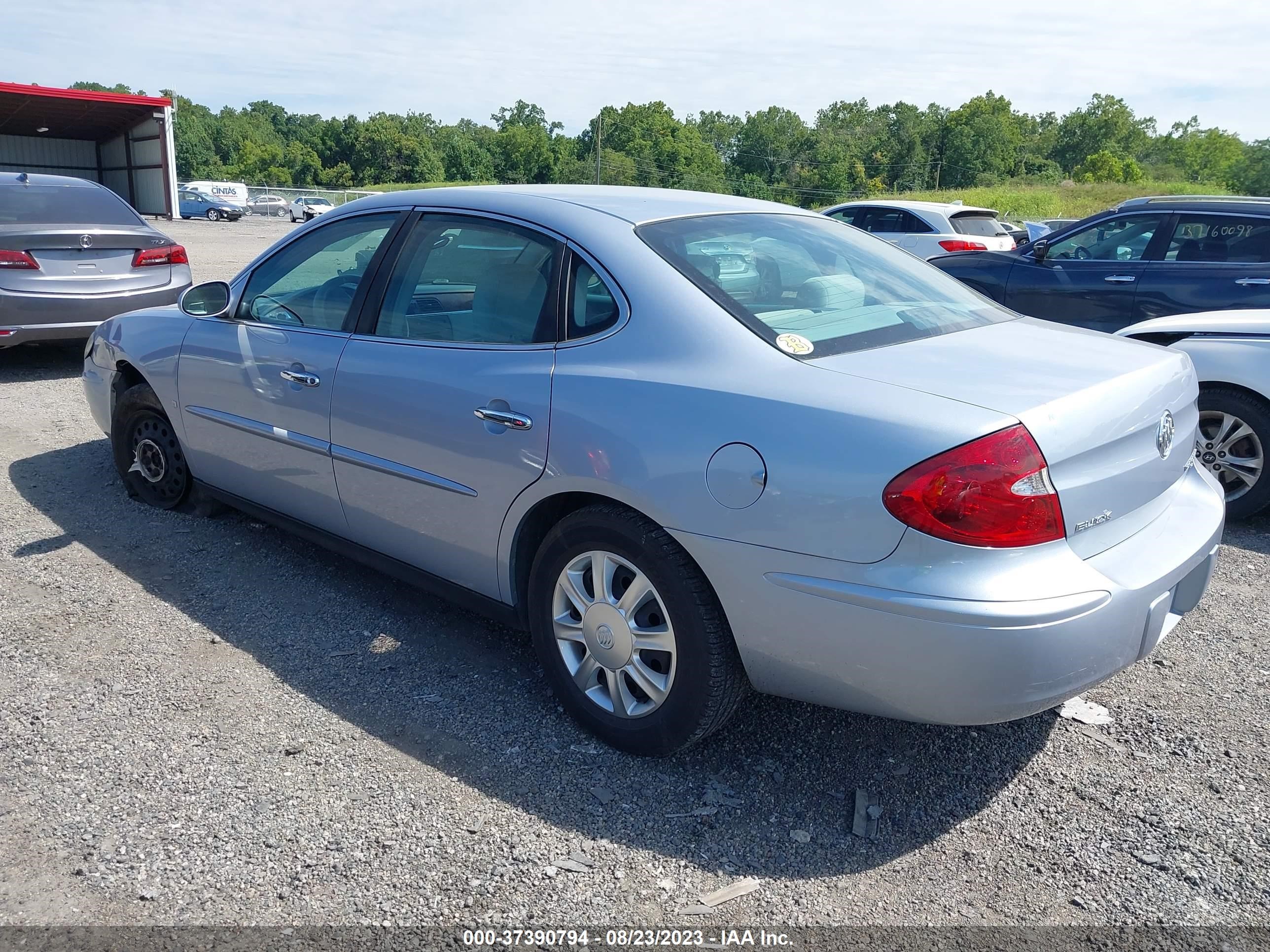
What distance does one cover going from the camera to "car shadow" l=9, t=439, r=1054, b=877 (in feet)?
8.60

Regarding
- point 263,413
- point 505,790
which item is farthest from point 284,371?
point 505,790

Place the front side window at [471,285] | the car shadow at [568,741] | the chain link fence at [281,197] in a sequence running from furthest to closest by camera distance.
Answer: the chain link fence at [281,197] < the front side window at [471,285] < the car shadow at [568,741]

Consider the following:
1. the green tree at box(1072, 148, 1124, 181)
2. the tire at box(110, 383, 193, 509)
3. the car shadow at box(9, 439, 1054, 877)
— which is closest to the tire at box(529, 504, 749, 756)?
the car shadow at box(9, 439, 1054, 877)

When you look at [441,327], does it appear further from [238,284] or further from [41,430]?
[41,430]

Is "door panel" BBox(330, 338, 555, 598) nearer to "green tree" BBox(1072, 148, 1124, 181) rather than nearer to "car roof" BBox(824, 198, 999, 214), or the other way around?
"car roof" BBox(824, 198, 999, 214)

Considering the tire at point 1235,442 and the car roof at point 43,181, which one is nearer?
the tire at point 1235,442

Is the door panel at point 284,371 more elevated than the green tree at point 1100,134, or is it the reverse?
the green tree at point 1100,134

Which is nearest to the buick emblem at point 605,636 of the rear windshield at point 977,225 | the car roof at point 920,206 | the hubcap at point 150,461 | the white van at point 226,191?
the hubcap at point 150,461

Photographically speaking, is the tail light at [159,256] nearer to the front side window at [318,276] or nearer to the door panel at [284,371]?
the door panel at [284,371]

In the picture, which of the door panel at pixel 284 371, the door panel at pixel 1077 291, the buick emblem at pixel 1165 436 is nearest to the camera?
the buick emblem at pixel 1165 436

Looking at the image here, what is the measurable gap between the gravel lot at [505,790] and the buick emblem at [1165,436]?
3.06 feet

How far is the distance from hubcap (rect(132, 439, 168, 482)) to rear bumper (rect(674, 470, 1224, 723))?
3.23 m

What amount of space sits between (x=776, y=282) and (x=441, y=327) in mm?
1150

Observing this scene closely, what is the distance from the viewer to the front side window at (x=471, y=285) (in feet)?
10.3
